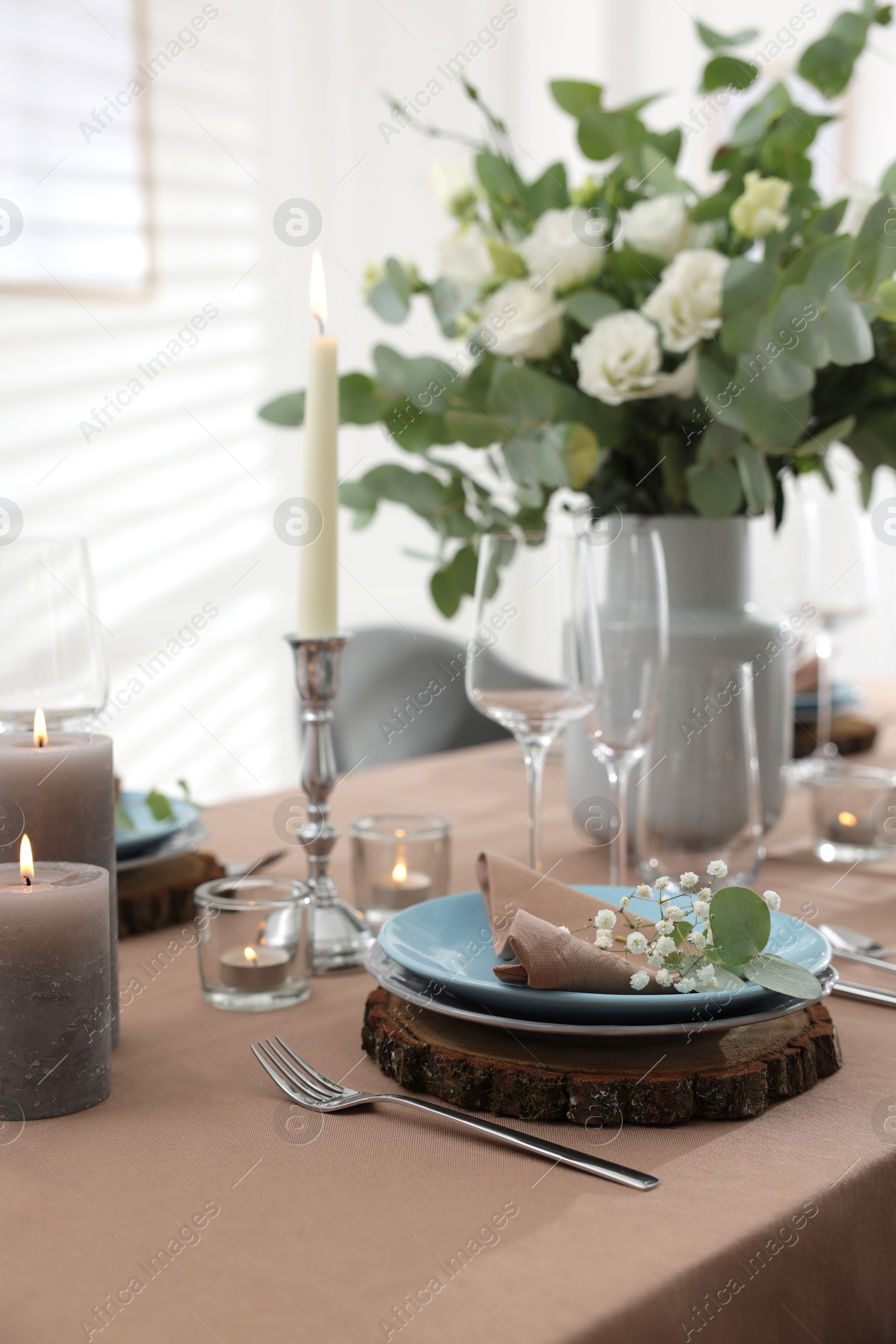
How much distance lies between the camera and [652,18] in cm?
364

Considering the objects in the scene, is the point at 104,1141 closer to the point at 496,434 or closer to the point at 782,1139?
the point at 782,1139

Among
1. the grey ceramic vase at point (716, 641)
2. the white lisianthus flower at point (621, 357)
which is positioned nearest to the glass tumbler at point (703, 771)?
the grey ceramic vase at point (716, 641)

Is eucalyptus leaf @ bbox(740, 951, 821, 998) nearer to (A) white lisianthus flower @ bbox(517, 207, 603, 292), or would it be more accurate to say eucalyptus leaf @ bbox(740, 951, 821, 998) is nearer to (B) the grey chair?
(A) white lisianthus flower @ bbox(517, 207, 603, 292)

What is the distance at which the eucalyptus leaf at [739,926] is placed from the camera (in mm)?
619

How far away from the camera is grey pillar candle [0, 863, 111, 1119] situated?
0.59 metres

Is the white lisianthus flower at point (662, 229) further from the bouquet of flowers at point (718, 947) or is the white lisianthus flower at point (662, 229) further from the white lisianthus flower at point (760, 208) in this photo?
the bouquet of flowers at point (718, 947)

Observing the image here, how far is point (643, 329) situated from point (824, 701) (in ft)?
2.19

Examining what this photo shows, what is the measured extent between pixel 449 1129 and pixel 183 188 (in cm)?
295

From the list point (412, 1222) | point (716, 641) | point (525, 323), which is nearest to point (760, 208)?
point (525, 323)

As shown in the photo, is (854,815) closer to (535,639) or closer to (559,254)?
(535,639)

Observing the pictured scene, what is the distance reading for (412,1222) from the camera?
1.66ft

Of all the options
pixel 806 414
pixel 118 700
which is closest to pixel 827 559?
pixel 806 414

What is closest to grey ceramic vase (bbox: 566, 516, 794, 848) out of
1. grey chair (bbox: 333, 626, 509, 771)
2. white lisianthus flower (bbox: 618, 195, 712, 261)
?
white lisianthus flower (bbox: 618, 195, 712, 261)

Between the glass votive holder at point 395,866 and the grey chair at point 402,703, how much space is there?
3.43ft
